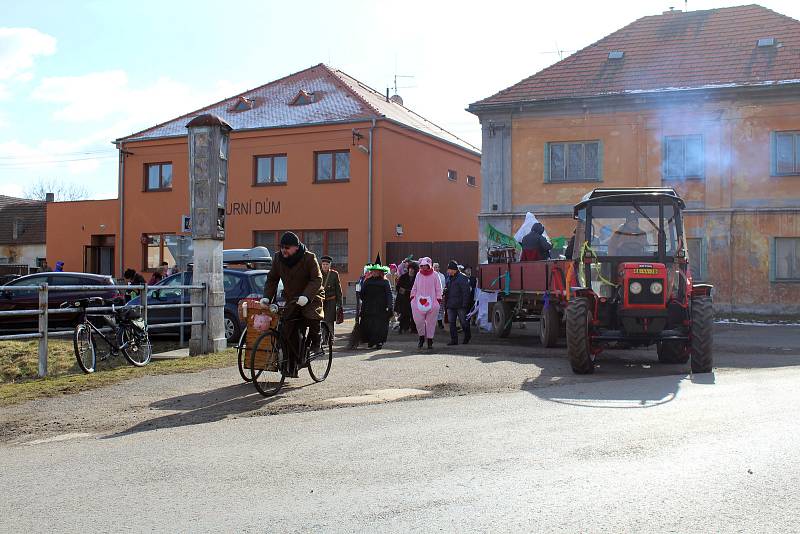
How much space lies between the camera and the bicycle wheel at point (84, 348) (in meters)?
11.7

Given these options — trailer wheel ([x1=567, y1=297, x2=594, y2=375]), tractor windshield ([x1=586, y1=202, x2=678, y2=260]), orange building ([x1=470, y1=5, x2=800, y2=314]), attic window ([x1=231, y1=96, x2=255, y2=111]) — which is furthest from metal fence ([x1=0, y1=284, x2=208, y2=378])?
attic window ([x1=231, y1=96, x2=255, y2=111])

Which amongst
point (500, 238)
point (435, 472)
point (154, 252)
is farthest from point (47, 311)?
point (154, 252)

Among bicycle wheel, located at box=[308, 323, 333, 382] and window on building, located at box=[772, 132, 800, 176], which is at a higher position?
window on building, located at box=[772, 132, 800, 176]

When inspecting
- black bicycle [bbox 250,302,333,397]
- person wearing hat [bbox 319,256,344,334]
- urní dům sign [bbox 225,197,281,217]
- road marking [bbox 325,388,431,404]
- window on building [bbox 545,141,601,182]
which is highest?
window on building [bbox 545,141,601,182]

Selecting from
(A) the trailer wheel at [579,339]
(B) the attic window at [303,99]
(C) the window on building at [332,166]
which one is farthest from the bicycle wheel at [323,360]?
(B) the attic window at [303,99]

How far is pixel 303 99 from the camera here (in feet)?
116

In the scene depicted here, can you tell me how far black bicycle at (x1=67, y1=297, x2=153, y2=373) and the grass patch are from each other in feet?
0.59

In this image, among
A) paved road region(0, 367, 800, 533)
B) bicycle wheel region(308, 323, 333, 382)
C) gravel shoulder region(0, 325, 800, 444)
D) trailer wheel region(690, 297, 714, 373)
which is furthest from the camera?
trailer wheel region(690, 297, 714, 373)

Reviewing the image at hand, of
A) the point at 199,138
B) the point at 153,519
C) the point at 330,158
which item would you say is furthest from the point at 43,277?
the point at 153,519

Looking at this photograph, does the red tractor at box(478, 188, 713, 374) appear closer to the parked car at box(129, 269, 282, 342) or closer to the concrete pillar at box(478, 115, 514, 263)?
the parked car at box(129, 269, 282, 342)

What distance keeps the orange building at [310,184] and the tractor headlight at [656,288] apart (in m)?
18.9

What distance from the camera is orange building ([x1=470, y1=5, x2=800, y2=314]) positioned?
2488cm

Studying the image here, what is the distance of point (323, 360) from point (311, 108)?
79.3ft

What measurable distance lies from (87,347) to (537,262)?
326 inches
